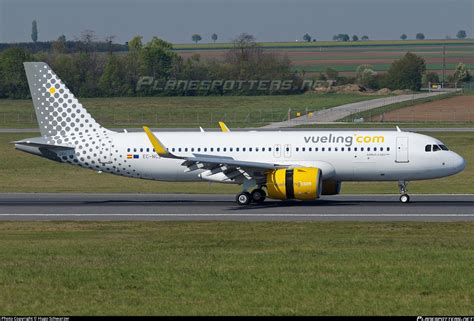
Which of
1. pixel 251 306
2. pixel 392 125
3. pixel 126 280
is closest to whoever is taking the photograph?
pixel 251 306

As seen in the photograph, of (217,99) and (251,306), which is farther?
(217,99)

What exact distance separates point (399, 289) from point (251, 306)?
3.73 meters

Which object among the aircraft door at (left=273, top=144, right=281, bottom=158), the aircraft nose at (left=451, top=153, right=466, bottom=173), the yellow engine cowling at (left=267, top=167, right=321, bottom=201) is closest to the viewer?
the yellow engine cowling at (left=267, top=167, right=321, bottom=201)

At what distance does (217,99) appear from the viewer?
127500 millimetres

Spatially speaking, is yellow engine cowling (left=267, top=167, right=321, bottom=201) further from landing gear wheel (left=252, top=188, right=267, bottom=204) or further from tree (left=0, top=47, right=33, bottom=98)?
tree (left=0, top=47, right=33, bottom=98)

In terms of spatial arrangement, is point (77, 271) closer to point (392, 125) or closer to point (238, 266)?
point (238, 266)

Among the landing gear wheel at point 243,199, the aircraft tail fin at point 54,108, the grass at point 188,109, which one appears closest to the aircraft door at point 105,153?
the aircraft tail fin at point 54,108

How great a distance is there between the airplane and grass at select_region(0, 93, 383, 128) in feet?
156

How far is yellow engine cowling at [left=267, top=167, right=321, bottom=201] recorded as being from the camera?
135ft

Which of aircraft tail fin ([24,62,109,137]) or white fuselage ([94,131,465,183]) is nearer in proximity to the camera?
white fuselage ([94,131,465,183])

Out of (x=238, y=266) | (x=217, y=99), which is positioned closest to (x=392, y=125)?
(x=217, y=99)

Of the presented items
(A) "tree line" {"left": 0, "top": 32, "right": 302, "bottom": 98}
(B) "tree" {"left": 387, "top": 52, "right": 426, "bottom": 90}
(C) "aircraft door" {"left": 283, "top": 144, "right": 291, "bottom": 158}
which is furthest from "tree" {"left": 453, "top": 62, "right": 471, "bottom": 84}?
(C) "aircraft door" {"left": 283, "top": 144, "right": 291, "bottom": 158}

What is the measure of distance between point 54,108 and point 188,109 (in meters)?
69.6

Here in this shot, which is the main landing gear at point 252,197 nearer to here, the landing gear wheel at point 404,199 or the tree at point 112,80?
the landing gear wheel at point 404,199
